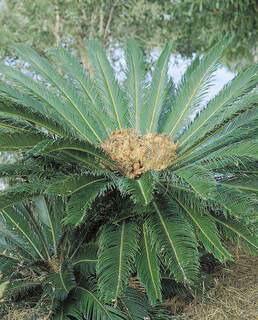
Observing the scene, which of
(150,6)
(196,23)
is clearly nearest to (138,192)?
(196,23)

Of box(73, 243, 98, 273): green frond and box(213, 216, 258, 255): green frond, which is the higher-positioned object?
box(73, 243, 98, 273): green frond

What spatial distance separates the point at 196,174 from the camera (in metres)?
4.50

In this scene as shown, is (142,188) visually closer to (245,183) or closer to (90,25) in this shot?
(245,183)

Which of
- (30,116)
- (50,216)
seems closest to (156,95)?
(50,216)

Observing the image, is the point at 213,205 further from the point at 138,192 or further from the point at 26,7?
the point at 26,7

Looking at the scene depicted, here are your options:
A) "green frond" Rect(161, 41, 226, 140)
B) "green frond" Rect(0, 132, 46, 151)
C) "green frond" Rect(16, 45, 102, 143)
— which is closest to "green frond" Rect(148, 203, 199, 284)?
"green frond" Rect(0, 132, 46, 151)

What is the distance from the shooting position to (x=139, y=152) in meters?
5.26

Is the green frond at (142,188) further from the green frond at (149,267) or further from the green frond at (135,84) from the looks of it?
the green frond at (135,84)

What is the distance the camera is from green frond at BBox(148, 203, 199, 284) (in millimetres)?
4418

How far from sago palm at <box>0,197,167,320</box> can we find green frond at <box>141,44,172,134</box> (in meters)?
1.31

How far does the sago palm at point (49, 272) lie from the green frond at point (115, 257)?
0.93ft

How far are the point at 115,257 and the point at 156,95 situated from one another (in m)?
2.33

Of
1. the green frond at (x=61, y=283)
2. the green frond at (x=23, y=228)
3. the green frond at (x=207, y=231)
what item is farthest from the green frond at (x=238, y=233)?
the green frond at (x=23, y=228)

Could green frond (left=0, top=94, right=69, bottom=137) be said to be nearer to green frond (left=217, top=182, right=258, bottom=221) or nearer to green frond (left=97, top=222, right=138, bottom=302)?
green frond (left=97, top=222, right=138, bottom=302)
